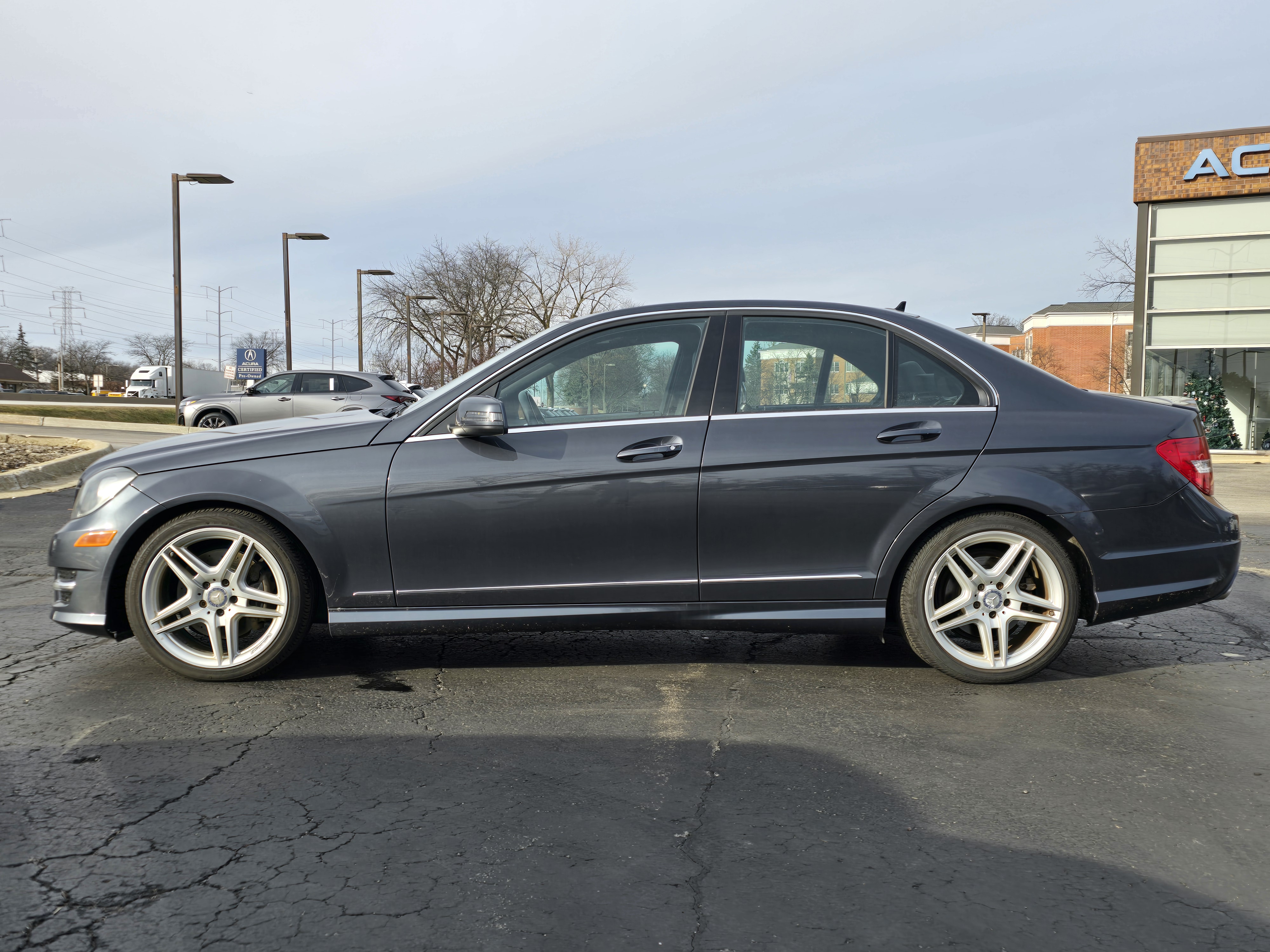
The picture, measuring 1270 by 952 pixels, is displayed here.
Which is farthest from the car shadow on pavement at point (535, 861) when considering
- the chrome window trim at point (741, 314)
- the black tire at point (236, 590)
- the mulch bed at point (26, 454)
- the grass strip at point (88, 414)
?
the grass strip at point (88, 414)

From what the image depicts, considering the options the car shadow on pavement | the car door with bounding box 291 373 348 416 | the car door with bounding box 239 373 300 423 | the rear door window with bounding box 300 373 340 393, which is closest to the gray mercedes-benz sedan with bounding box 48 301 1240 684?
the car shadow on pavement

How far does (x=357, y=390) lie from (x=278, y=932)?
68.5 ft

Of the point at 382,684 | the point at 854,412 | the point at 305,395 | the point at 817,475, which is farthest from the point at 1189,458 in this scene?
the point at 305,395

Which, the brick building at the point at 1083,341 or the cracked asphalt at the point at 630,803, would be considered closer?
the cracked asphalt at the point at 630,803

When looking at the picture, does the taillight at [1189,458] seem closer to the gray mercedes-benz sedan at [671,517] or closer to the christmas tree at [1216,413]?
the gray mercedes-benz sedan at [671,517]

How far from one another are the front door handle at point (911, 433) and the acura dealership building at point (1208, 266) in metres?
22.0

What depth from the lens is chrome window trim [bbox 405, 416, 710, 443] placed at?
4277mm

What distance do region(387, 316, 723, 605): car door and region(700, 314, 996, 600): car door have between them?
126 mm

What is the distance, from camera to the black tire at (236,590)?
4215 millimetres

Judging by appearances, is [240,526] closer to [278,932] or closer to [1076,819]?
[278,932]

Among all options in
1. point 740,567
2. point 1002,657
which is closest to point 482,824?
point 740,567

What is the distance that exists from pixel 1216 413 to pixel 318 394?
19.4 metres

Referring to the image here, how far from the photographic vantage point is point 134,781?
3207mm

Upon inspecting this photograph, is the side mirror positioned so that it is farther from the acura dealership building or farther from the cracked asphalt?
the acura dealership building
